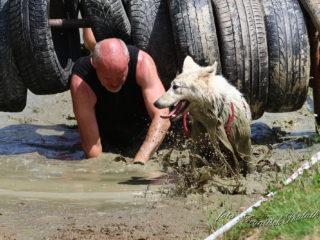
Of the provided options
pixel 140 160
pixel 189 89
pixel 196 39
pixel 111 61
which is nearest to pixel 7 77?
pixel 111 61

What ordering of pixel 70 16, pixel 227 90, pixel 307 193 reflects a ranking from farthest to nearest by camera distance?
pixel 70 16 → pixel 227 90 → pixel 307 193

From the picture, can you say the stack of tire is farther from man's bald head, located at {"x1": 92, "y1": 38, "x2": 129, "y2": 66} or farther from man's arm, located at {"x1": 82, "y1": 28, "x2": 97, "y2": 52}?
man's arm, located at {"x1": 82, "y1": 28, "x2": 97, "y2": 52}

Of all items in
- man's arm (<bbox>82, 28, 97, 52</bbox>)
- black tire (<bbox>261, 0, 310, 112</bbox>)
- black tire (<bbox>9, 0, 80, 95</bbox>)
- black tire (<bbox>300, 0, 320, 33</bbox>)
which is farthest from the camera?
man's arm (<bbox>82, 28, 97, 52</bbox>)

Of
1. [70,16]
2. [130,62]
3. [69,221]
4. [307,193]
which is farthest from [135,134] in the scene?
[307,193]

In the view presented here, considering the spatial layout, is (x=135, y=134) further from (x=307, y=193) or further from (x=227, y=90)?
(x=307, y=193)

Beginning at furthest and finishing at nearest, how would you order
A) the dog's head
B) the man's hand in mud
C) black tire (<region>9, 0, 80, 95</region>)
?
black tire (<region>9, 0, 80, 95</region>), the man's hand in mud, the dog's head

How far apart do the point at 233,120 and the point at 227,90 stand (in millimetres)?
299

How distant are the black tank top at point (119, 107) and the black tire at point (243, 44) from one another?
1.13m

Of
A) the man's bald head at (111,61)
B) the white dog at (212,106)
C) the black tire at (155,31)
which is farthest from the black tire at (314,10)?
the white dog at (212,106)

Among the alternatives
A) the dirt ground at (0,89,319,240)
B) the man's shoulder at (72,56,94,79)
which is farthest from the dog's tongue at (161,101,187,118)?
the man's shoulder at (72,56,94,79)

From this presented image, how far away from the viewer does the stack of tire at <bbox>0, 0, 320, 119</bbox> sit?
9922 mm

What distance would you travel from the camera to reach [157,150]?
10320mm

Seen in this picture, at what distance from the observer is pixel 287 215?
17.1 ft

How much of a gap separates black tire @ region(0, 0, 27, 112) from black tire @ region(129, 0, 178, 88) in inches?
60.8
